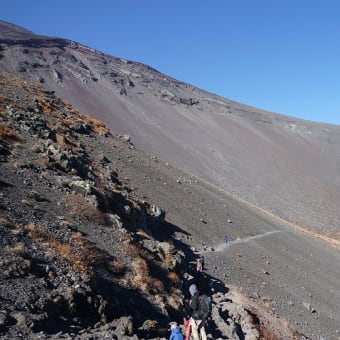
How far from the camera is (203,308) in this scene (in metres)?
8.20

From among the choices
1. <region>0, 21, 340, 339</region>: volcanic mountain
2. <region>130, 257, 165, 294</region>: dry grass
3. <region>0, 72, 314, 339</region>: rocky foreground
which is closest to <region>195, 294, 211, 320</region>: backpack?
<region>0, 72, 314, 339</region>: rocky foreground

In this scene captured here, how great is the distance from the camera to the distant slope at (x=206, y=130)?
60.2 m

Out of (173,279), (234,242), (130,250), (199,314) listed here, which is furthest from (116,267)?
(234,242)

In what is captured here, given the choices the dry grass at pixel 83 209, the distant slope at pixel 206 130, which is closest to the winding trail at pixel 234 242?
the dry grass at pixel 83 209

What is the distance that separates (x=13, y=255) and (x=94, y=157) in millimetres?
18940

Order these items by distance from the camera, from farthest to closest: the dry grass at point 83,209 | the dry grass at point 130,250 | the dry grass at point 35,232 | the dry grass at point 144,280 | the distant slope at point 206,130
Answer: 1. the distant slope at point 206,130
2. the dry grass at point 83,209
3. the dry grass at point 130,250
4. the dry grass at point 144,280
5. the dry grass at point 35,232

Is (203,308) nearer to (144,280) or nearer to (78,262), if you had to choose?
(78,262)

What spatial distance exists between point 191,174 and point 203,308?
3819 cm

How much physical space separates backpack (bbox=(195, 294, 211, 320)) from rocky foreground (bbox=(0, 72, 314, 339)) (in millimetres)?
1354

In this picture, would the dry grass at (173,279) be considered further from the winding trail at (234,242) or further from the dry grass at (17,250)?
the winding trail at (234,242)

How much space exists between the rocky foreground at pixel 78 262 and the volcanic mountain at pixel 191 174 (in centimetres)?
11

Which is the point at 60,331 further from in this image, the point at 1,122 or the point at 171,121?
the point at 171,121

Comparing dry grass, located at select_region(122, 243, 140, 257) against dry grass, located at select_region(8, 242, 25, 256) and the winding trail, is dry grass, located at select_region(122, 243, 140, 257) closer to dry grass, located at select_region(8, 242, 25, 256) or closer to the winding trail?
dry grass, located at select_region(8, 242, 25, 256)

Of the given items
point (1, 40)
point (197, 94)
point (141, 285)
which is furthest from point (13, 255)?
point (197, 94)
